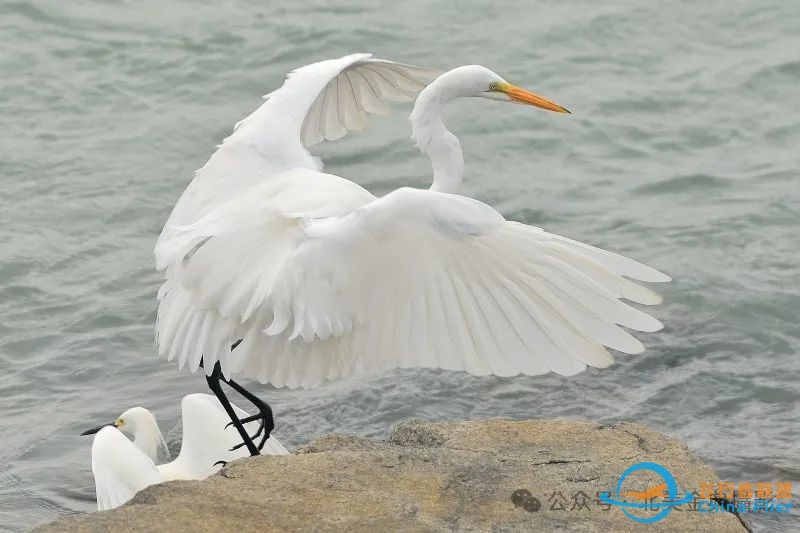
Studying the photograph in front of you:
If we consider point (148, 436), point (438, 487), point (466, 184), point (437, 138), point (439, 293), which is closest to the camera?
point (438, 487)

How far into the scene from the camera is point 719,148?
28.8ft

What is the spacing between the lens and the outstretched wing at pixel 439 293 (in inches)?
155

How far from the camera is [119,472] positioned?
179 inches

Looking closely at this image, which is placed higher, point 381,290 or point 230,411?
point 381,290

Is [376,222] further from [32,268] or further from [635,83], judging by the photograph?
[635,83]

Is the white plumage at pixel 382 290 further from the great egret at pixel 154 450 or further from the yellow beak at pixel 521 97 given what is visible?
the yellow beak at pixel 521 97

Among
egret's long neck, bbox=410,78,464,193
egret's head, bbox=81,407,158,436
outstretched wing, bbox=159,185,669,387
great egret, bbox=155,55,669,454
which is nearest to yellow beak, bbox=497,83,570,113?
egret's long neck, bbox=410,78,464,193

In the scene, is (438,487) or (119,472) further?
(119,472)

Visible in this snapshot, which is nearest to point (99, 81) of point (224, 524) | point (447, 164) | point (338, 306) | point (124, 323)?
point (124, 323)

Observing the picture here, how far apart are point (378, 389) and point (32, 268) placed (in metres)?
2.59

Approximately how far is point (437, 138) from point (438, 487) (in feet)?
5.72

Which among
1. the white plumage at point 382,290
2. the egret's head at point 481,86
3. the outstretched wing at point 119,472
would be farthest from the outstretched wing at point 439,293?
the egret's head at point 481,86

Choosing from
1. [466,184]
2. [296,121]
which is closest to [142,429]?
[296,121]

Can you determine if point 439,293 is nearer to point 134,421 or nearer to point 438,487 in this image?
point 438,487
